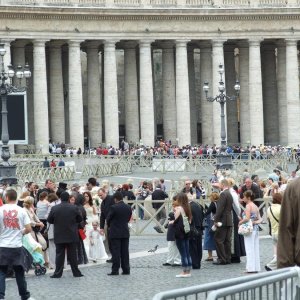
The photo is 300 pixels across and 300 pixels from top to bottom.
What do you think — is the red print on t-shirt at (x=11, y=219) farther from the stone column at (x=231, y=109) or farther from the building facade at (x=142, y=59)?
the stone column at (x=231, y=109)

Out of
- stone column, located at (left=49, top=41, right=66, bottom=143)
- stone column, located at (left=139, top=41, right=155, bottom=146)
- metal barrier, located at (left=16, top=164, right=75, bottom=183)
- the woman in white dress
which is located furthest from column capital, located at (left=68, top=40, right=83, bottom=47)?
the woman in white dress

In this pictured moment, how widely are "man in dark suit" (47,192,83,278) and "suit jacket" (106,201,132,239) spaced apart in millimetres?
786

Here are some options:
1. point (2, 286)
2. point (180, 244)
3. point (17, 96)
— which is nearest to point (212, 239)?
point (180, 244)

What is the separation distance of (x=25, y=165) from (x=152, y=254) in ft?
105

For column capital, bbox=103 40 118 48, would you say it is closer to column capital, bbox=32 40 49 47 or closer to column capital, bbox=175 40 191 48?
column capital, bbox=175 40 191 48

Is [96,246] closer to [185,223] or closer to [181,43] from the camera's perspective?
[185,223]

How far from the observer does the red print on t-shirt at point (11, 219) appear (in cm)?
2325

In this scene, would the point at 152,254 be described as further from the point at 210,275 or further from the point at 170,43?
the point at 170,43

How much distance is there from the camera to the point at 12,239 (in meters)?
23.2

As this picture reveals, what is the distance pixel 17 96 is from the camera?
153ft

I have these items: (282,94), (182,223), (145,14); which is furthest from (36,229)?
(282,94)

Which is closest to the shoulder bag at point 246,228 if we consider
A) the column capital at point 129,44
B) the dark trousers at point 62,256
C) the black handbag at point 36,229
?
the dark trousers at point 62,256

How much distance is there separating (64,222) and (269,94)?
75046 mm

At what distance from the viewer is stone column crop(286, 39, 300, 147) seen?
94.1 m
